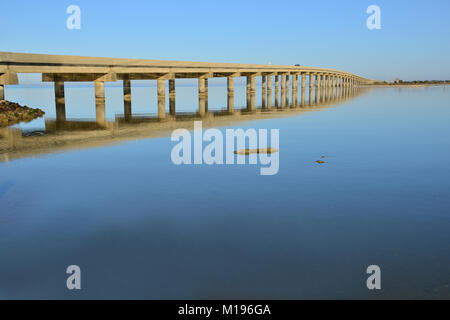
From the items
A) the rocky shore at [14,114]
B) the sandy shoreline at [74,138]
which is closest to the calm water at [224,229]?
the sandy shoreline at [74,138]

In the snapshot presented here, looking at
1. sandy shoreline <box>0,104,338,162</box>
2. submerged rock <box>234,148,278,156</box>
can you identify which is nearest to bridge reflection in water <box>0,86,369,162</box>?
sandy shoreline <box>0,104,338,162</box>

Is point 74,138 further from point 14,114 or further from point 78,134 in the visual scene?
point 14,114

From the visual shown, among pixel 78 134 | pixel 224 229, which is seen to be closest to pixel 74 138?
pixel 78 134

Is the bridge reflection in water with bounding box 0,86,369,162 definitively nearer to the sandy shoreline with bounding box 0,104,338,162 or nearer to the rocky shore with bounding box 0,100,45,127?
the sandy shoreline with bounding box 0,104,338,162

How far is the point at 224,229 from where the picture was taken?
867 centimetres

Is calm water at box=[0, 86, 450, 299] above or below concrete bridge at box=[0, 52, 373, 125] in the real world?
below

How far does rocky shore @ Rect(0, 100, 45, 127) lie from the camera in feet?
106

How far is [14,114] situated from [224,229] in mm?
32066

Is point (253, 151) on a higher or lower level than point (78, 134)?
lower

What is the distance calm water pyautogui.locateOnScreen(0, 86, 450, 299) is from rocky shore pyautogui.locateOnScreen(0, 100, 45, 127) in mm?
18684

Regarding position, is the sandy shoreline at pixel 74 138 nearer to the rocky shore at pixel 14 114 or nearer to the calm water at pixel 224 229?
the calm water at pixel 224 229

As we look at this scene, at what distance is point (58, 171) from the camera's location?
14594 millimetres

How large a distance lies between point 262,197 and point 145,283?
5277 millimetres

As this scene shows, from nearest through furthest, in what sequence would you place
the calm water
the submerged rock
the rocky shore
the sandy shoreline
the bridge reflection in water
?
the calm water, the submerged rock, the sandy shoreline, the bridge reflection in water, the rocky shore
